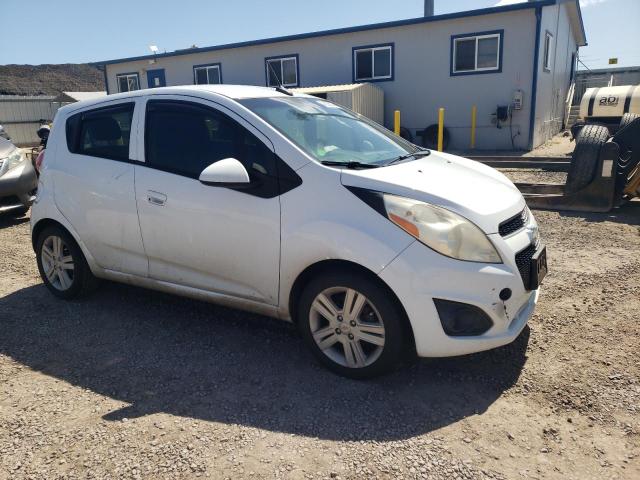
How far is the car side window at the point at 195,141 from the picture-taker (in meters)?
3.22

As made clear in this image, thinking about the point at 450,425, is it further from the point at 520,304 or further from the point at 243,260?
the point at 243,260

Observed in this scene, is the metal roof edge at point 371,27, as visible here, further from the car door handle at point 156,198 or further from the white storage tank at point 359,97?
the car door handle at point 156,198

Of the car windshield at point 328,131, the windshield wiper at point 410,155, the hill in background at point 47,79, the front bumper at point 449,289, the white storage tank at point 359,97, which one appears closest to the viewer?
the front bumper at point 449,289

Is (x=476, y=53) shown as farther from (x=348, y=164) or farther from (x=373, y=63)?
(x=348, y=164)

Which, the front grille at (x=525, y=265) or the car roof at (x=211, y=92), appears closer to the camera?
the front grille at (x=525, y=265)

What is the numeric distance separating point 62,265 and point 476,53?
13935 mm

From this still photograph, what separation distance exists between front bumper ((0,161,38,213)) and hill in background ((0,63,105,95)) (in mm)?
42737

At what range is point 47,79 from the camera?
159 ft

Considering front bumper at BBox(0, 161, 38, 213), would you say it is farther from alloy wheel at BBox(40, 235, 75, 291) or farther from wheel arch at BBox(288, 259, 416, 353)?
wheel arch at BBox(288, 259, 416, 353)

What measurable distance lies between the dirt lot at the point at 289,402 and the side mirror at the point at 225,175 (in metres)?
1.21

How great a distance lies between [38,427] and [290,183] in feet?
6.48

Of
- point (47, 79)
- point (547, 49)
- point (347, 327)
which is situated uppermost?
point (47, 79)

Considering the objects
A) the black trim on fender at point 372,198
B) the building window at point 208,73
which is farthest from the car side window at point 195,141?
the building window at point 208,73

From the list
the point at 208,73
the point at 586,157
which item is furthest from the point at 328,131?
the point at 208,73
